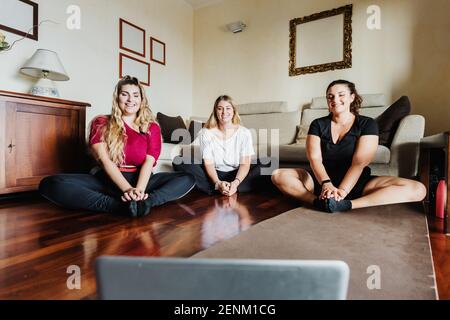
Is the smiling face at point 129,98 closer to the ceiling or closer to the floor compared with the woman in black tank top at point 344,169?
closer to the ceiling

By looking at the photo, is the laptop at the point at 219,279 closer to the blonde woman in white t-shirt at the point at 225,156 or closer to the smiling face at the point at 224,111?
the blonde woman in white t-shirt at the point at 225,156

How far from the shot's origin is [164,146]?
7.95ft

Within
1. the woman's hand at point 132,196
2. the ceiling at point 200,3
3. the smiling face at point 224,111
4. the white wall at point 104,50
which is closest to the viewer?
the woman's hand at point 132,196

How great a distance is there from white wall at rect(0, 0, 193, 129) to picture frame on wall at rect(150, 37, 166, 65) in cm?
6

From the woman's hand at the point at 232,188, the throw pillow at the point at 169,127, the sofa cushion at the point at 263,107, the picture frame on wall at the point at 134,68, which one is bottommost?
the woman's hand at the point at 232,188

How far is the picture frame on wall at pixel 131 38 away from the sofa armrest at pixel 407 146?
2887mm

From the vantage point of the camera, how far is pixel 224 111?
6.75 feet

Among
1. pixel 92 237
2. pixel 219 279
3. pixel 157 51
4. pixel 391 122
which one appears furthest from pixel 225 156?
pixel 157 51

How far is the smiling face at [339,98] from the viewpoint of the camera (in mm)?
1571

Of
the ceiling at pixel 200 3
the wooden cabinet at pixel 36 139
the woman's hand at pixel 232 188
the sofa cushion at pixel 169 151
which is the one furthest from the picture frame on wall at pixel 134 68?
the woman's hand at pixel 232 188

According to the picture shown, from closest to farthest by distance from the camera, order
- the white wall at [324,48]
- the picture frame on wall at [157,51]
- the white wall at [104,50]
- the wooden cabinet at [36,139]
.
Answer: the wooden cabinet at [36,139] → the white wall at [104,50] → the white wall at [324,48] → the picture frame on wall at [157,51]

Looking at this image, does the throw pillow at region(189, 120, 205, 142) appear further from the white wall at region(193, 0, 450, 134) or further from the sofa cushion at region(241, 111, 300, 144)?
the white wall at region(193, 0, 450, 134)

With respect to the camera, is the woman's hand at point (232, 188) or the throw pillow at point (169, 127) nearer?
the woman's hand at point (232, 188)

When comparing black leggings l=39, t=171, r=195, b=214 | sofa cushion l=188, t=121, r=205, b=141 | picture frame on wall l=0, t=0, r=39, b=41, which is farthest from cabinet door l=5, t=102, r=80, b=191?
sofa cushion l=188, t=121, r=205, b=141
